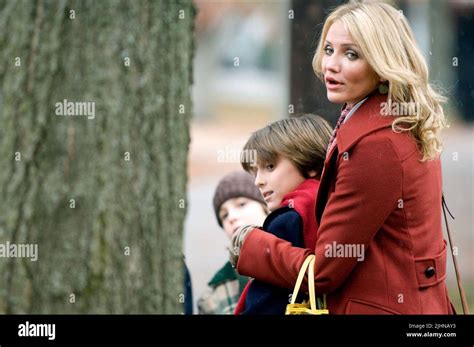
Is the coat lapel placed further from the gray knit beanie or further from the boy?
the gray knit beanie

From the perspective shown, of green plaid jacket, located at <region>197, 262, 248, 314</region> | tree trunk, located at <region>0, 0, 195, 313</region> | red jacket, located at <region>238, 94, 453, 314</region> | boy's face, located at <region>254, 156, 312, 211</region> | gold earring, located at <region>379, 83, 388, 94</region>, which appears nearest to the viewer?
red jacket, located at <region>238, 94, 453, 314</region>

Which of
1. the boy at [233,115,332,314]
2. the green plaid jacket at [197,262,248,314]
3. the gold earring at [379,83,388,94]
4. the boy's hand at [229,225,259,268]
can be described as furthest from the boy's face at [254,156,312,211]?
the green plaid jacket at [197,262,248,314]

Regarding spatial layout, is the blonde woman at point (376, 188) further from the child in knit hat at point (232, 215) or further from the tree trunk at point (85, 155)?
the child in knit hat at point (232, 215)

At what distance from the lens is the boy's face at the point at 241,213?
4.03 m

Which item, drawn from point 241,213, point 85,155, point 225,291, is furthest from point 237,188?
point 85,155

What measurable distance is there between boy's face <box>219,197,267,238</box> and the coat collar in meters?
0.96

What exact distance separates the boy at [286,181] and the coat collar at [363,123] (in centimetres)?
21

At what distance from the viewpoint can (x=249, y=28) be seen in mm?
4328

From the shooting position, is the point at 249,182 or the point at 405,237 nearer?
the point at 405,237

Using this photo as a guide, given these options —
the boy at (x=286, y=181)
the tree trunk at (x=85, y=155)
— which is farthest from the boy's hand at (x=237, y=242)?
the tree trunk at (x=85, y=155)

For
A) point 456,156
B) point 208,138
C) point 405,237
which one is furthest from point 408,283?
point 208,138

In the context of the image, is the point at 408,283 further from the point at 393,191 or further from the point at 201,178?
the point at 201,178

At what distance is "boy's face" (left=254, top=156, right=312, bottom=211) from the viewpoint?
3314 mm
